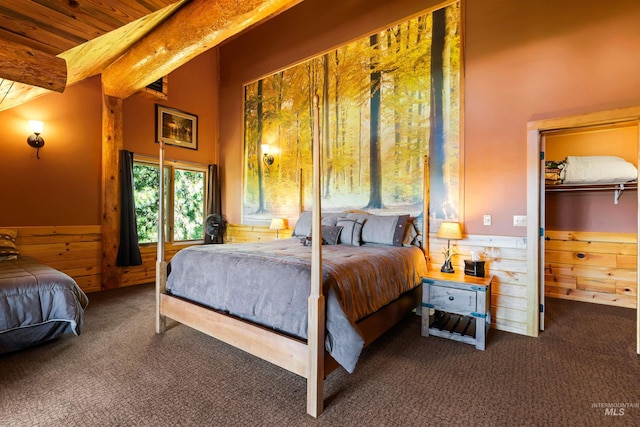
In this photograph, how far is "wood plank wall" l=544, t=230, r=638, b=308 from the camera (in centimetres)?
340

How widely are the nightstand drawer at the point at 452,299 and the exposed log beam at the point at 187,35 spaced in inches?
115

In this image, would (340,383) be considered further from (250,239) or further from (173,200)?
(173,200)

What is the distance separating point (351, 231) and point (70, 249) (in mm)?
3685

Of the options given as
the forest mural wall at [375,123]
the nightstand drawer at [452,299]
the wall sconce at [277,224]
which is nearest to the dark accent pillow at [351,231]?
the forest mural wall at [375,123]

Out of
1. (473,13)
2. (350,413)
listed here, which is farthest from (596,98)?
(350,413)

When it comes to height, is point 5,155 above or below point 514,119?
below

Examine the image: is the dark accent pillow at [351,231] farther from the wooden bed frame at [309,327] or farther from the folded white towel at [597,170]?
the folded white towel at [597,170]

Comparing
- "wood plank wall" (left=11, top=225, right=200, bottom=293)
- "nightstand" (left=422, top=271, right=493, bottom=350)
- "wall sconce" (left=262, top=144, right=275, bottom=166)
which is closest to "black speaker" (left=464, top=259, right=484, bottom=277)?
"nightstand" (left=422, top=271, right=493, bottom=350)

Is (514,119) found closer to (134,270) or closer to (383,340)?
(383,340)

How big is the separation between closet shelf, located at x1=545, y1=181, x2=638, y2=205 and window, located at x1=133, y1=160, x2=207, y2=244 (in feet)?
18.1

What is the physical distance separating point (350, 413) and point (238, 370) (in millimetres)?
874

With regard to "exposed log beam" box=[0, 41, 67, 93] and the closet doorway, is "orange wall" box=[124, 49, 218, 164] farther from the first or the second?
the closet doorway

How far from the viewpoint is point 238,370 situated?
205cm

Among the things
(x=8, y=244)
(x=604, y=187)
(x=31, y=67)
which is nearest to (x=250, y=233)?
(x=8, y=244)
